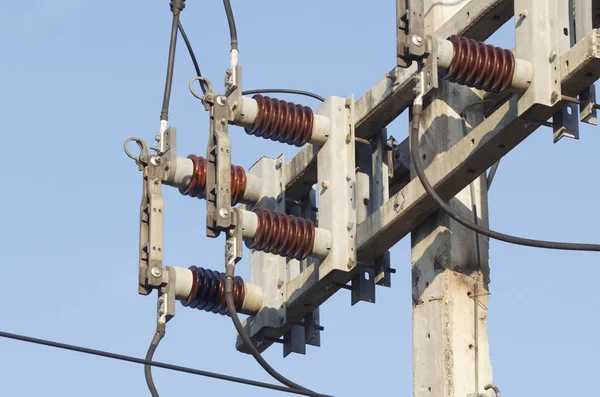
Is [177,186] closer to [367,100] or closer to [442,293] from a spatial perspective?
[367,100]

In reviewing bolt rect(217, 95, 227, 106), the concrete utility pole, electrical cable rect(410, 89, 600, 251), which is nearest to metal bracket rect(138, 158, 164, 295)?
bolt rect(217, 95, 227, 106)

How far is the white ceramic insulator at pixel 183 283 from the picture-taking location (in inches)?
427

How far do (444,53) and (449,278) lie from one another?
1348mm

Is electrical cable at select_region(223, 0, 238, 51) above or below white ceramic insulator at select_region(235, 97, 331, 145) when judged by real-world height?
above

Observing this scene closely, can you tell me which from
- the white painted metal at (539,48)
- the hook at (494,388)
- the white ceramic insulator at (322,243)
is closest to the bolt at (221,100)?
the white ceramic insulator at (322,243)

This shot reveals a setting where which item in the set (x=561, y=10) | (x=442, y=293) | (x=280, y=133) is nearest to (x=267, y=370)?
(x=442, y=293)

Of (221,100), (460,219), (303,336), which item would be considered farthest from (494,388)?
(221,100)

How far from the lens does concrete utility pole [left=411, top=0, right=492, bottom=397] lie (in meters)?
9.69

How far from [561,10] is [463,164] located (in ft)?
3.33

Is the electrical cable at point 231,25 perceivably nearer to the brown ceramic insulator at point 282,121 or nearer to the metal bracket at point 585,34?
the brown ceramic insulator at point 282,121

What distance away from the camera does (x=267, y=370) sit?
9875 millimetres

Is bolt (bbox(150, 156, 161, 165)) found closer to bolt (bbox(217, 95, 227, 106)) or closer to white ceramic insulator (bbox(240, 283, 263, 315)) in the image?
bolt (bbox(217, 95, 227, 106))

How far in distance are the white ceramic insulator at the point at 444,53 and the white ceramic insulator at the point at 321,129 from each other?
172cm

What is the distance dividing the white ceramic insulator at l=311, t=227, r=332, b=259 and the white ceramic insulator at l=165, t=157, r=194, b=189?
37.3 inches
